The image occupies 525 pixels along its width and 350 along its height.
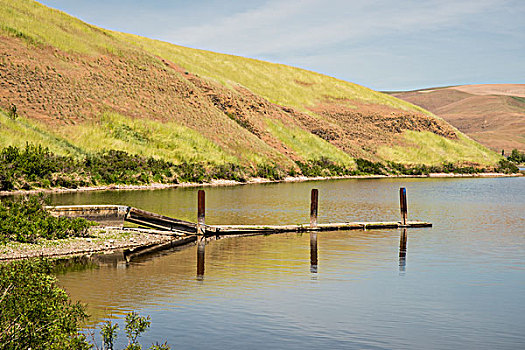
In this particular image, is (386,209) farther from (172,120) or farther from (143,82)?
(143,82)

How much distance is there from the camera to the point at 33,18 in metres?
86.5

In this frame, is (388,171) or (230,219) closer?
(230,219)

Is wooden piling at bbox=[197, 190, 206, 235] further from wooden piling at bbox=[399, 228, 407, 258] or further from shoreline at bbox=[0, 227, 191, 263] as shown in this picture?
wooden piling at bbox=[399, 228, 407, 258]

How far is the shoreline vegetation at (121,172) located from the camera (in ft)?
167

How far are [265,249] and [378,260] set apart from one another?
4775mm

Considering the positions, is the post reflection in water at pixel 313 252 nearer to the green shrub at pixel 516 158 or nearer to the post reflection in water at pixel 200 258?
the post reflection in water at pixel 200 258

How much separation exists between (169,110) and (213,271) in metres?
64.5

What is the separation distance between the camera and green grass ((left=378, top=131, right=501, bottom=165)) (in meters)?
112

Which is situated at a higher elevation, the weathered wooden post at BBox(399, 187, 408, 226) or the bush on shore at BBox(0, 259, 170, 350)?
the weathered wooden post at BBox(399, 187, 408, 226)

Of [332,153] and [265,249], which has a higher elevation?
[332,153]

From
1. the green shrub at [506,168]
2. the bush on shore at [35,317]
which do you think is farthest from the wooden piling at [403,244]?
the green shrub at [506,168]

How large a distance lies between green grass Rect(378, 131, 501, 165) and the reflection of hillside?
282 ft

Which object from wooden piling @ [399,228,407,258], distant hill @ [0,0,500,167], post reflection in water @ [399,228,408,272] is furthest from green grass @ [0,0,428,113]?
post reflection in water @ [399,228,408,272]

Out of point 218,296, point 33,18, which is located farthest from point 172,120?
Answer: point 218,296
